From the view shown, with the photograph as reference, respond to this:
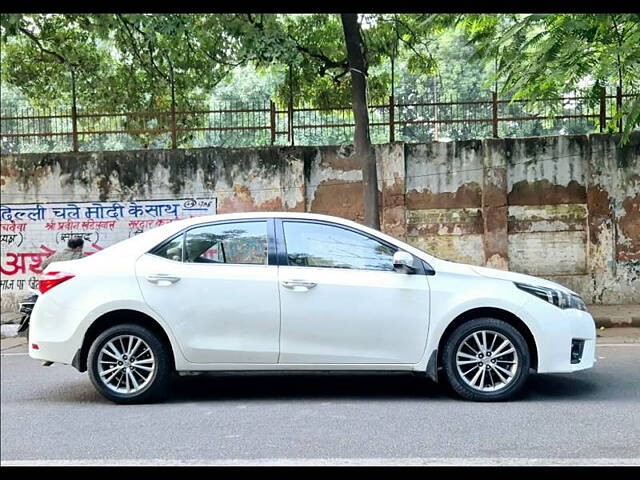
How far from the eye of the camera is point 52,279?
18.9 ft

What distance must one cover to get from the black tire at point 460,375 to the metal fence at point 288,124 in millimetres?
7268

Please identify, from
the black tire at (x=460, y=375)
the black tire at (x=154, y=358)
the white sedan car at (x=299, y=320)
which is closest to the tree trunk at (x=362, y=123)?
the white sedan car at (x=299, y=320)

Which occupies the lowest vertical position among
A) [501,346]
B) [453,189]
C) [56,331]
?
[501,346]

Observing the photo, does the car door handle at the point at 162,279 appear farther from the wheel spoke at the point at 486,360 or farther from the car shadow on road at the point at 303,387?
the wheel spoke at the point at 486,360

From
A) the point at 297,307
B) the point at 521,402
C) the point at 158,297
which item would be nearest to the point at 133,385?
the point at 158,297

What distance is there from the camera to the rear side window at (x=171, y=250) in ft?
19.1

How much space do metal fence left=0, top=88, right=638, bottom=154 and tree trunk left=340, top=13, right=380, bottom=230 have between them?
147 centimetres

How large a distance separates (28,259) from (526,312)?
31.4 feet

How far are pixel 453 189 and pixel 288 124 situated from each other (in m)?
3.07

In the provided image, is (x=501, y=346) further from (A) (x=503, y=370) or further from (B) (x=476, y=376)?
(B) (x=476, y=376)

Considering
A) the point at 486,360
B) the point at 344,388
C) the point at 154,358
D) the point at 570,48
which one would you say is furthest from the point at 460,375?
the point at 570,48

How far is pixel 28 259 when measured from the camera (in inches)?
494

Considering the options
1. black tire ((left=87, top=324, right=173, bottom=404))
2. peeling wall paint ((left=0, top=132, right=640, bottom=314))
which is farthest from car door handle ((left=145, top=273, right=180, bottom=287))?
peeling wall paint ((left=0, top=132, right=640, bottom=314))

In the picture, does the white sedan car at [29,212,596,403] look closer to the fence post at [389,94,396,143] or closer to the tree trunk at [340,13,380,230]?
the tree trunk at [340,13,380,230]
